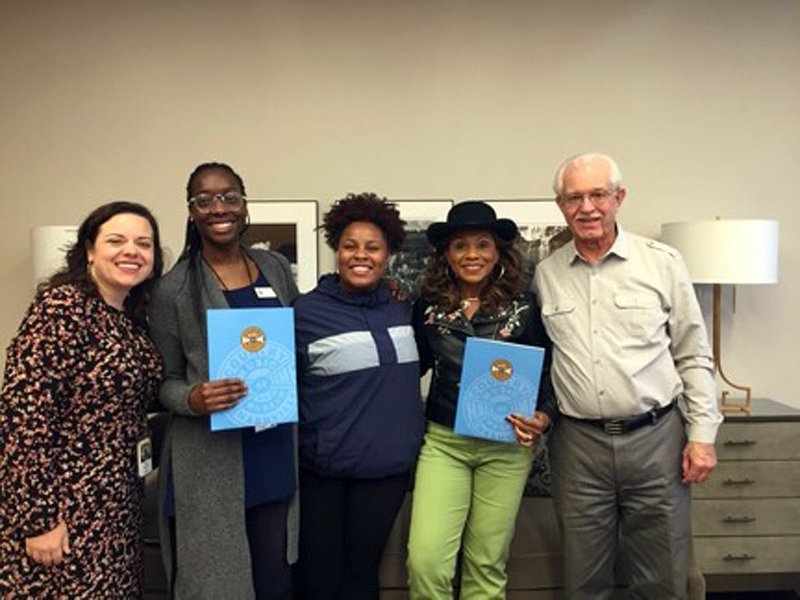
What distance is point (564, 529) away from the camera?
2012mm

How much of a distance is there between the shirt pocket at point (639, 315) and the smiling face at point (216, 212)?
3.93ft

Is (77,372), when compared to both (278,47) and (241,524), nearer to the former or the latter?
(241,524)

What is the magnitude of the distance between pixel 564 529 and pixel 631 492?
0.81ft

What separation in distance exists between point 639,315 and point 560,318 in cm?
24

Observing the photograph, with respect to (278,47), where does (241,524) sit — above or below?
below

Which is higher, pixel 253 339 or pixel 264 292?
pixel 264 292

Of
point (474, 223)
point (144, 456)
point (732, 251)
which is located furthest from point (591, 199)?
point (144, 456)

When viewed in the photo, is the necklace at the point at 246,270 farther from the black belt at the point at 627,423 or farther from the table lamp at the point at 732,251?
the table lamp at the point at 732,251

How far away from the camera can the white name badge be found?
6.12 ft

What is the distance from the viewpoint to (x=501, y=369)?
187 centimetres

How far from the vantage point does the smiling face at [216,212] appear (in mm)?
1805

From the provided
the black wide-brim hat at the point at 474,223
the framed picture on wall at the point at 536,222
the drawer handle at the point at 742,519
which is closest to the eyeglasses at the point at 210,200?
the black wide-brim hat at the point at 474,223

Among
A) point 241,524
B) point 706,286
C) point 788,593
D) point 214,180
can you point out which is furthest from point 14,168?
point 788,593

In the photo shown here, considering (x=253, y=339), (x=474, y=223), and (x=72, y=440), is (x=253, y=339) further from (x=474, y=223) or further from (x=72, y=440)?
(x=474, y=223)
